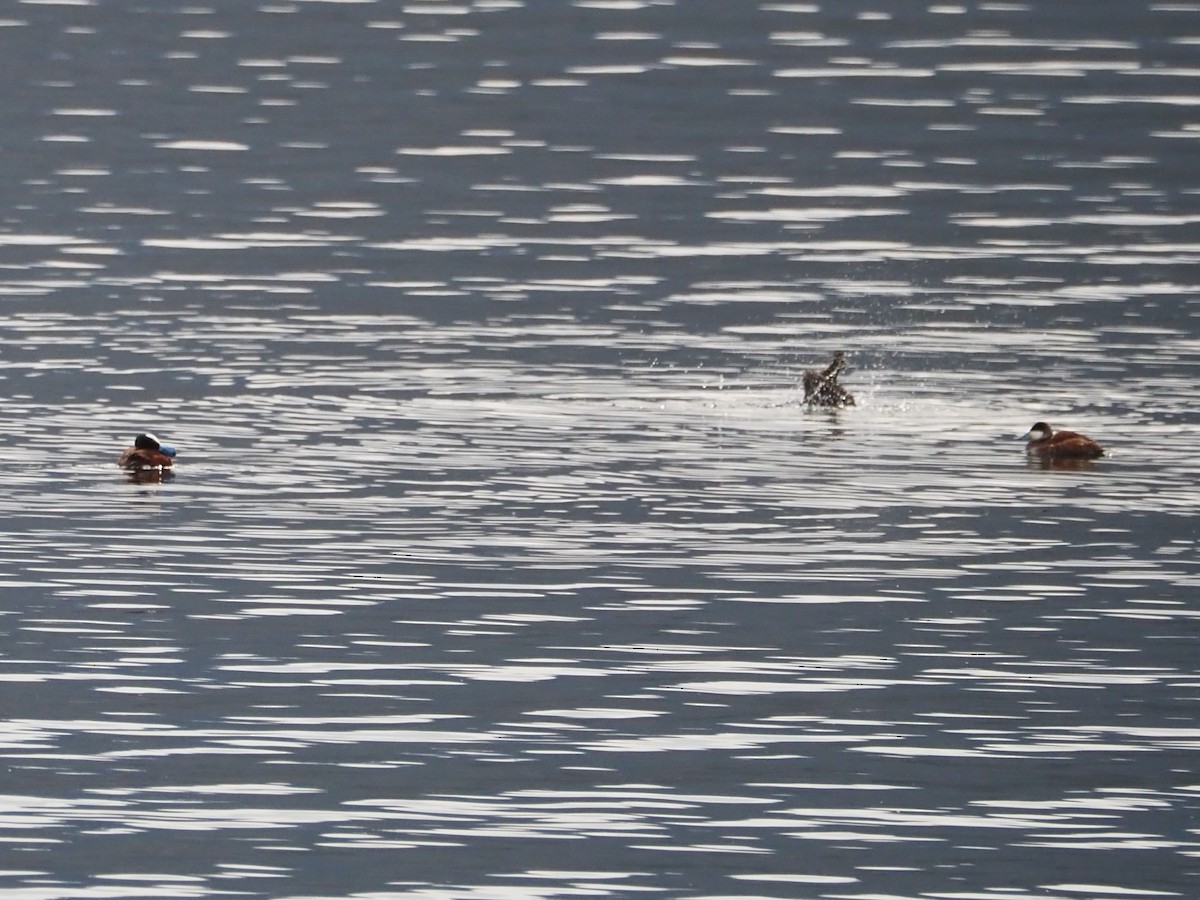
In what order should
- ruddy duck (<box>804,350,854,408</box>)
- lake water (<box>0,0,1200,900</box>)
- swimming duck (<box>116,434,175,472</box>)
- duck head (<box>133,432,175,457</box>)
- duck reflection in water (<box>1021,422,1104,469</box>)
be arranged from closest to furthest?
lake water (<box>0,0,1200,900</box>), swimming duck (<box>116,434,175,472</box>), duck head (<box>133,432,175,457</box>), duck reflection in water (<box>1021,422,1104,469</box>), ruddy duck (<box>804,350,854,408</box>)

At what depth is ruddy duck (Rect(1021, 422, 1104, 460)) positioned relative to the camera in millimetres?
27344

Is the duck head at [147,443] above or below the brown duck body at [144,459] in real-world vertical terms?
above

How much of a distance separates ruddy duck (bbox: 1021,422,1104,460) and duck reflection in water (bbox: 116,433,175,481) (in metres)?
7.65

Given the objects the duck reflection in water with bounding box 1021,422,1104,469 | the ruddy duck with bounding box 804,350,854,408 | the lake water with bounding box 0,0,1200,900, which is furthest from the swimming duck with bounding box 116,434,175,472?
the duck reflection in water with bounding box 1021,422,1104,469

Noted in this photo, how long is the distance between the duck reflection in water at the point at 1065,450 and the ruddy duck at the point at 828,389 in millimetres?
3327

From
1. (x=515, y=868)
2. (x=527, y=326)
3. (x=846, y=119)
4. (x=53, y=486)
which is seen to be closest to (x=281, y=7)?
(x=846, y=119)

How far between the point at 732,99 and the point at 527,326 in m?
26.0

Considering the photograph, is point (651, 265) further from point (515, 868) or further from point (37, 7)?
point (37, 7)

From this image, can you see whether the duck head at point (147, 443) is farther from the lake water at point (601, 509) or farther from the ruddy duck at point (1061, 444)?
the ruddy duck at point (1061, 444)

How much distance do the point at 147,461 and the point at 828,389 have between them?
7567mm

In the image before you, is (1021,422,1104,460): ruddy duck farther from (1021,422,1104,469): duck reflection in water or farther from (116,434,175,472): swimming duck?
(116,434,175,472): swimming duck

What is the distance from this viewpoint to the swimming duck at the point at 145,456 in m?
26.4

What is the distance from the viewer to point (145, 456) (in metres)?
26.4

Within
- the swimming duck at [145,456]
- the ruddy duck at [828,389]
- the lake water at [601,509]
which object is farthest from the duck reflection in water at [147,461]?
the ruddy duck at [828,389]
